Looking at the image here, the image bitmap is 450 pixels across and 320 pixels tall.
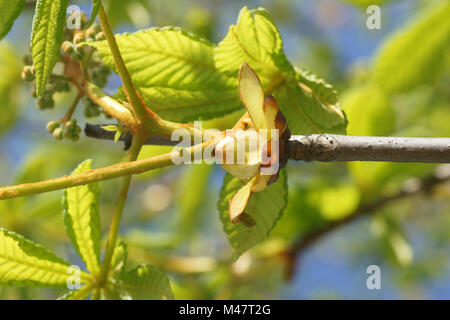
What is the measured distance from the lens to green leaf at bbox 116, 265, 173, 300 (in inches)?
40.0

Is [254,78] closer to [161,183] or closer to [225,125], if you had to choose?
[225,125]

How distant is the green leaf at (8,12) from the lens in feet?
2.72

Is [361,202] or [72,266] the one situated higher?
[361,202]

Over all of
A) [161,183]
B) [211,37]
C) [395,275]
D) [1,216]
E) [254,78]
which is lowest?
[254,78]

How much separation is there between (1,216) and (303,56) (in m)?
2.33

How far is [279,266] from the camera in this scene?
5.96ft

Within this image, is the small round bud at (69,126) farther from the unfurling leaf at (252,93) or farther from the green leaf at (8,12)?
the unfurling leaf at (252,93)

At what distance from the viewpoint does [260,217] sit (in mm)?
982

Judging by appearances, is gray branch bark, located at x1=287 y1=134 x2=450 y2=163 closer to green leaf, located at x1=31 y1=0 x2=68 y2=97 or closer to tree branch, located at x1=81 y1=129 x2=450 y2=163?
tree branch, located at x1=81 y1=129 x2=450 y2=163

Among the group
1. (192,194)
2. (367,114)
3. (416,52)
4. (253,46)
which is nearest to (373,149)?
(253,46)

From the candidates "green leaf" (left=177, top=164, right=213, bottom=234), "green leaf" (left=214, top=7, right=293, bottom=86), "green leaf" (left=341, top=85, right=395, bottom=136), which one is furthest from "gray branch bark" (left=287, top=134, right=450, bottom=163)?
"green leaf" (left=177, top=164, right=213, bottom=234)

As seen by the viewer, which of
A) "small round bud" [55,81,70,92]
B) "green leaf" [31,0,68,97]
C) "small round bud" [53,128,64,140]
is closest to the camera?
"green leaf" [31,0,68,97]

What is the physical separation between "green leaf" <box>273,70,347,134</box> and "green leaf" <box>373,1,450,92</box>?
765 mm
